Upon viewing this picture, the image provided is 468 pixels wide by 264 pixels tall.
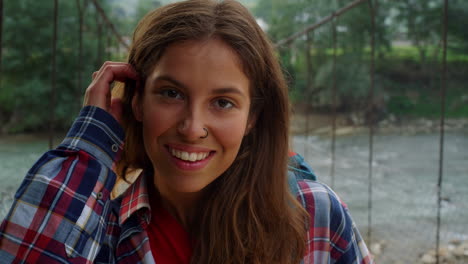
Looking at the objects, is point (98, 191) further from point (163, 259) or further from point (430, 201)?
point (430, 201)

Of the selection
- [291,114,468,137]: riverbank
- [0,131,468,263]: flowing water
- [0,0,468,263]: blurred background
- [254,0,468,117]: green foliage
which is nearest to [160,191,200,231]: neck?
[0,0,468,263]: blurred background

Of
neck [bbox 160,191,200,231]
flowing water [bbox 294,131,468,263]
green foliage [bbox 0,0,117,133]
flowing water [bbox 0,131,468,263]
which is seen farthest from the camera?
Answer: green foliage [bbox 0,0,117,133]

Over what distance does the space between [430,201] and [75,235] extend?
7.88m

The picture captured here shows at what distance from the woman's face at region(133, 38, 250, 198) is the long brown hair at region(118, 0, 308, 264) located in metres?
0.04

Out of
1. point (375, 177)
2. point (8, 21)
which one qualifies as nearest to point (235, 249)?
point (375, 177)

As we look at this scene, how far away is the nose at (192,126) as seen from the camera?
0.82m

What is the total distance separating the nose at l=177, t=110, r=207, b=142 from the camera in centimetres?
82

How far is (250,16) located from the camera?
3.15 ft

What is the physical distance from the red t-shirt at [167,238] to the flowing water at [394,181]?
1.09 metres

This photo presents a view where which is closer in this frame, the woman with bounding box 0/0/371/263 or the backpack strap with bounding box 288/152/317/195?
the woman with bounding box 0/0/371/263

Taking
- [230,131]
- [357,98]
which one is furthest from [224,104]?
[357,98]

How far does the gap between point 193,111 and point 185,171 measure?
Result: 11 cm

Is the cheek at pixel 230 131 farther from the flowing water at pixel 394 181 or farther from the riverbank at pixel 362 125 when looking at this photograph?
the riverbank at pixel 362 125

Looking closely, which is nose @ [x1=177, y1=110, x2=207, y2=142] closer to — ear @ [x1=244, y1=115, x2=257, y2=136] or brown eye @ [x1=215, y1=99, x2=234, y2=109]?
brown eye @ [x1=215, y1=99, x2=234, y2=109]
